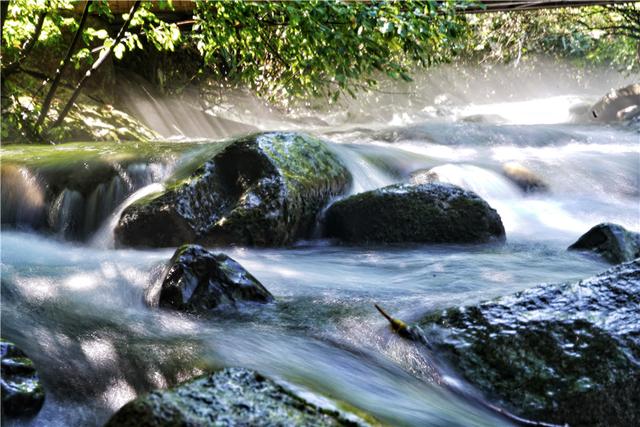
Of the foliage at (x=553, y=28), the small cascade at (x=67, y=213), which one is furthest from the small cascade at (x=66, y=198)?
the foliage at (x=553, y=28)

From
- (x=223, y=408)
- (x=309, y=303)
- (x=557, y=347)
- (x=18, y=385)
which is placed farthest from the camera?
(x=309, y=303)

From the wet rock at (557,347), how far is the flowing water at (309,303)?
18cm

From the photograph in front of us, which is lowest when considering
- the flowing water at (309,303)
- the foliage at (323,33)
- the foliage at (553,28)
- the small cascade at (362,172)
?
the flowing water at (309,303)

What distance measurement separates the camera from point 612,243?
5.32 metres

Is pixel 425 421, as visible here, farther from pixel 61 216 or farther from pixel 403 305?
pixel 61 216

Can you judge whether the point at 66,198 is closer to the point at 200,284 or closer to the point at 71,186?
the point at 71,186

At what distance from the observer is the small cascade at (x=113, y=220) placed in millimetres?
5758

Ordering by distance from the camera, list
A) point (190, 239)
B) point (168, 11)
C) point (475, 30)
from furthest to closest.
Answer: point (475, 30) < point (168, 11) < point (190, 239)

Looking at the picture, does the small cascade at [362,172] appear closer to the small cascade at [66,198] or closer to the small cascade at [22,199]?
the small cascade at [66,198]

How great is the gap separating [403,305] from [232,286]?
1.01m

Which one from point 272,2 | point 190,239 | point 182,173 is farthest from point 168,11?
point 190,239

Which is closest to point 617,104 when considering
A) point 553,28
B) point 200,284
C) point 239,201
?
point 553,28

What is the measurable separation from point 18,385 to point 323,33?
493 centimetres

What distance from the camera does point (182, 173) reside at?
6.24 meters
